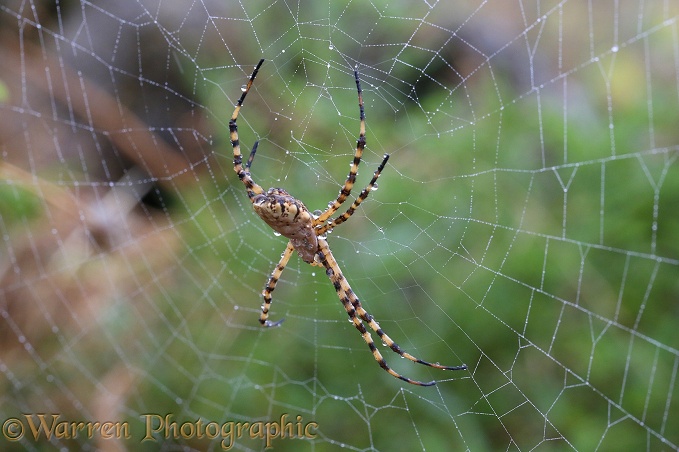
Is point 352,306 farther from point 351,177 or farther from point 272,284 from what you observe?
point 351,177

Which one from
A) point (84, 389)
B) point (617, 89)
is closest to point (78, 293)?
point (84, 389)

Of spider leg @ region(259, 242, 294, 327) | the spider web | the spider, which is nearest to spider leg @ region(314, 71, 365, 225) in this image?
the spider

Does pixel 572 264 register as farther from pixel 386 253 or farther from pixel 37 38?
pixel 37 38

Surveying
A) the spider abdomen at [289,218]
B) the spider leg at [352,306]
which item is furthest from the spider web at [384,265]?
the spider abdomen at [289,218]

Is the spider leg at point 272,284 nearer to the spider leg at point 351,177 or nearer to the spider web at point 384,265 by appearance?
the spider web at point 384,265

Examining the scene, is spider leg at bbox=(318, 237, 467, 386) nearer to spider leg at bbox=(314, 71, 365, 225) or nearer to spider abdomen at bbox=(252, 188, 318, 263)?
spider abdomen at bbox=(252, 188, 318, 263)
